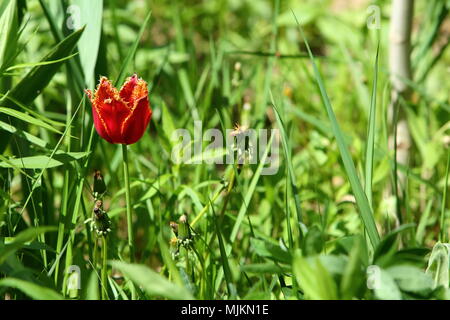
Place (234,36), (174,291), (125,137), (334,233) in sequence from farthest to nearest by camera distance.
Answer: (234,36) → (334,233) → (125,137) → (174,291)

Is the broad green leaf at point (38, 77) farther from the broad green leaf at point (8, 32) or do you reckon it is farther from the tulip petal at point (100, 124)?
the tulip petal at point (100, 124)

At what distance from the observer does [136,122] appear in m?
0.99

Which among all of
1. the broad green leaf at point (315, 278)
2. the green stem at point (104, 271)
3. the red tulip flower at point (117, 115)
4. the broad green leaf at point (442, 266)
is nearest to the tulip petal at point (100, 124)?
the red tulip flower at point (117, 115)

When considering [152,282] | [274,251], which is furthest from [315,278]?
[152,282]

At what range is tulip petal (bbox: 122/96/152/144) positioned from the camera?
979 mm

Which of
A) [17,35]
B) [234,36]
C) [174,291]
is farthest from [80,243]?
[234,36]

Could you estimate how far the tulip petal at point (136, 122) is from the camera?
0.98m

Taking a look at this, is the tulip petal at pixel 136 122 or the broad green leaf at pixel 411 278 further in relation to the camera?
the tulip petal at pixel 136 122

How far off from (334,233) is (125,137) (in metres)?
0.53

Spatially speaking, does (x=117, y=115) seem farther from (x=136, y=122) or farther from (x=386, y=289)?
(x=386, y=289)

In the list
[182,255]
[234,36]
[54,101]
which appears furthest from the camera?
[234,36]

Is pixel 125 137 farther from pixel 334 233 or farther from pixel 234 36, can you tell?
pixel 234 36
